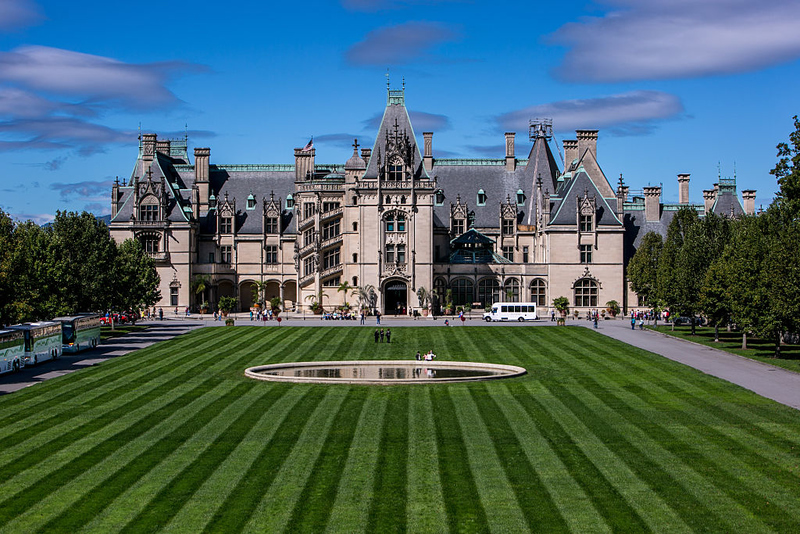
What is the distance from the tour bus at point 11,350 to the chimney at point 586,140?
Answer: 76155mm

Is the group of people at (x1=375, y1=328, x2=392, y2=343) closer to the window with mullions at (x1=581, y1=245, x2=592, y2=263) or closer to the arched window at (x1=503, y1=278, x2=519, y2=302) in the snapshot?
the arched window at (x1=503, y1=278, x2=519, y2=302)

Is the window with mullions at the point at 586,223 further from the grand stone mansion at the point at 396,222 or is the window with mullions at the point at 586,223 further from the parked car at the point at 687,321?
the parked car at the point at 687,321

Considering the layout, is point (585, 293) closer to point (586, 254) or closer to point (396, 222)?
point (586, 254)

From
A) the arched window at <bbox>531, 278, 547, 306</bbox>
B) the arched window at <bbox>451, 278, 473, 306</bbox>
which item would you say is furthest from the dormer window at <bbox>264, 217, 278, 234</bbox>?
the arched window at <bbox>531, 278, 547, 306</bbox>

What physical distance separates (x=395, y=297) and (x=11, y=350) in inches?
2108

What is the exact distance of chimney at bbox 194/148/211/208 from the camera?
116m

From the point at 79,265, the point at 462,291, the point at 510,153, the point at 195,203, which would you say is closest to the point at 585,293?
the point at 462,291

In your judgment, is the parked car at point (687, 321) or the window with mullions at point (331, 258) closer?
the parked car at point (687, 321)

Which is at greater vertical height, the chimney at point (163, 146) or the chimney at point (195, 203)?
the chimney at point (163, 146)

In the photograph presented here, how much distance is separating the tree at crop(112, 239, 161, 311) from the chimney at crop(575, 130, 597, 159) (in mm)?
52908

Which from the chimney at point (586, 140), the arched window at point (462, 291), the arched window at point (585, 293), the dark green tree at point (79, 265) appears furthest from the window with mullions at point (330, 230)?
the chimney at point (586, 140)

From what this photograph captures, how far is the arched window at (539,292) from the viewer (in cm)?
10481

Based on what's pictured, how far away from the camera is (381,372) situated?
5403 cm

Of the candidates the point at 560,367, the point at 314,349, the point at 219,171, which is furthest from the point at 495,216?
the point at 560,367
